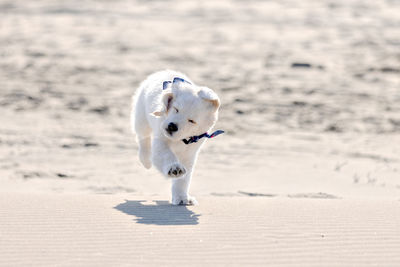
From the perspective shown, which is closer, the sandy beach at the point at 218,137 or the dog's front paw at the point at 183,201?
the sandy beach at the point at 218,137

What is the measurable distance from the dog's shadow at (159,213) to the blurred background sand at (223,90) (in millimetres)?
1610

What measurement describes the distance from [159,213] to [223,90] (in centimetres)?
731

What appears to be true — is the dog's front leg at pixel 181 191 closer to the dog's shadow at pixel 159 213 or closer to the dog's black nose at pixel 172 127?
the dog's shadow at pixel 159 213

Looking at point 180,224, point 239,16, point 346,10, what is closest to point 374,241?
point 180,224

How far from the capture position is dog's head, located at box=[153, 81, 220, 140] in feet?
18.6

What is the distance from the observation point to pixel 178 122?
18.6ft

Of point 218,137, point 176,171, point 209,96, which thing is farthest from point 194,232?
point 218,137

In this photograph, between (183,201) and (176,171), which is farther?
(183,201)

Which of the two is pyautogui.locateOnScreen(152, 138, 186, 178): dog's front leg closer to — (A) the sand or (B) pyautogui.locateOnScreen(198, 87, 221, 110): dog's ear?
(A) the sand

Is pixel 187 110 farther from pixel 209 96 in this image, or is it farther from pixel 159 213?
pixel 159 213

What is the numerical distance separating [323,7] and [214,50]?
532cm

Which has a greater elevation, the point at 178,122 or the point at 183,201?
the point at 178,122

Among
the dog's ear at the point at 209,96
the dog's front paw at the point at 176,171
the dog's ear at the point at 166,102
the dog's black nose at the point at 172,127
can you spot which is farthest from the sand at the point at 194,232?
the dog's ear at the point at 209,96

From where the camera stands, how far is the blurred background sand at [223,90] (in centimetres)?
914
